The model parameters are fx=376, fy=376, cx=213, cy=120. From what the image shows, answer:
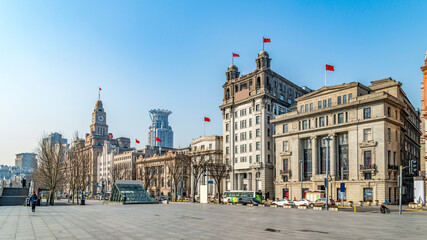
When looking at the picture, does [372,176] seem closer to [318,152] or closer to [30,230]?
[318,152]

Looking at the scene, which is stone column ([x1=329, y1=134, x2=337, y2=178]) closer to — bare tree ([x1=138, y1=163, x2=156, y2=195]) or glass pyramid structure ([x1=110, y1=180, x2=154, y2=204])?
glass pyramid structure ([x1=110, y1=180, x2=154, y2=204])

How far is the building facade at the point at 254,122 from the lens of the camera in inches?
3698

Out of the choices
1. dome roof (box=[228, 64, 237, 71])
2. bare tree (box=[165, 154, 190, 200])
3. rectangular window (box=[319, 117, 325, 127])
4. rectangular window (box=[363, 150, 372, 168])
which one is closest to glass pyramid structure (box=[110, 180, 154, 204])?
bare tree (box=[165, 154, 190, 200])

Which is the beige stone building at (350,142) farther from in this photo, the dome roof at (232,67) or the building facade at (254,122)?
the dome roof at (232,67)

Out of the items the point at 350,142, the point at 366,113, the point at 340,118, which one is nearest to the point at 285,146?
the point at 340,118

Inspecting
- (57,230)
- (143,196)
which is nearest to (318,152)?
(143,196)

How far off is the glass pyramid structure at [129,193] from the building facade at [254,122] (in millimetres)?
36373

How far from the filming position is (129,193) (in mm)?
62594

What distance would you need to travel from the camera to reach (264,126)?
93.9 meters

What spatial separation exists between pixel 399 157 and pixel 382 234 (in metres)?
57.8

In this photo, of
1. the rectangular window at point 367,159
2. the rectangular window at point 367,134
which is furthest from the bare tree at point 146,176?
the rectangular window at point 367,134

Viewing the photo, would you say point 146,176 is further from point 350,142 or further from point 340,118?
point 350,142

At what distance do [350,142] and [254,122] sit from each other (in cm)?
2823

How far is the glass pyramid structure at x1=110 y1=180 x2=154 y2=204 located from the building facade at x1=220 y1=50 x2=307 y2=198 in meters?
36.4
